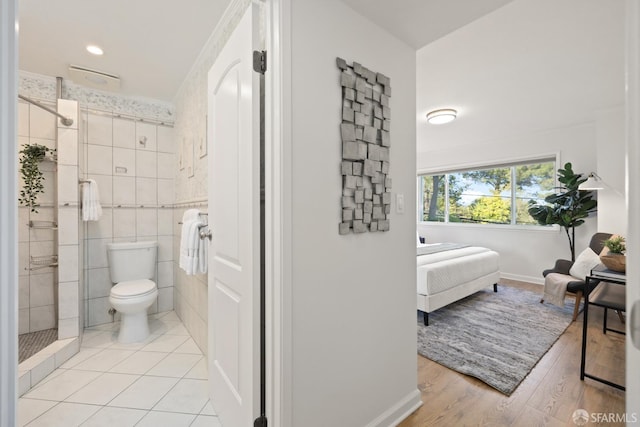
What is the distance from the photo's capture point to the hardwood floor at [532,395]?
1.58 meters

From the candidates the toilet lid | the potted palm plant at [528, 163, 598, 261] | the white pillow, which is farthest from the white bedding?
the toilet lid

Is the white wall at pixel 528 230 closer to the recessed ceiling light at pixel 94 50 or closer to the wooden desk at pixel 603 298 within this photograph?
the wooden desk at pixel 603 298

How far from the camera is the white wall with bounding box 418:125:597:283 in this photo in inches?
155

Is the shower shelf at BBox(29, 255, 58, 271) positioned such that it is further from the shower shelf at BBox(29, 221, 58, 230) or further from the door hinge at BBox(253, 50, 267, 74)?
the door hinge at BBox(253, 50, 267, 74)

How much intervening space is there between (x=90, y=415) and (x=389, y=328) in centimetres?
179

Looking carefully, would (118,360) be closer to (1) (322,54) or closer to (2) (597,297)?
(1) (322,54)

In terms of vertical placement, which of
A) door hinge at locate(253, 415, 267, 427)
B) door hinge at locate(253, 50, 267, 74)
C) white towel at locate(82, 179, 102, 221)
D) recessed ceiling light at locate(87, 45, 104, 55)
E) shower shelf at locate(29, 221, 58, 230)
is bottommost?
door hinge at locate(253, 415, 267, 427)

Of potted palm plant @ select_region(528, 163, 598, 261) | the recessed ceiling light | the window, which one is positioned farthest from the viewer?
the window

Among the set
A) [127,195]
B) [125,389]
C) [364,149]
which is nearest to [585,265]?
[364,149]

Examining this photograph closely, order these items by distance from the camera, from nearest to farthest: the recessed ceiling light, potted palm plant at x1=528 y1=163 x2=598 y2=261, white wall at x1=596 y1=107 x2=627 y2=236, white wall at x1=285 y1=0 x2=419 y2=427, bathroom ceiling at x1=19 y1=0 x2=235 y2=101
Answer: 1. white wall at x1=285 y1=0 x2=419 y2=427
2. bathroom ceiling at x1=19 y1=0 x2=235 y2=101
3. the recessed ceiling light
4. white wall at x1=596 y1=107 x2=627 y2=236
5. potted palm plant at x1=528 y1=163 x2=598 y2=261

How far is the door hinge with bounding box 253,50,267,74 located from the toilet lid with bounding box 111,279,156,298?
2146mm

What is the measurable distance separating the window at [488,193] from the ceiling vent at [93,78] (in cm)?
557

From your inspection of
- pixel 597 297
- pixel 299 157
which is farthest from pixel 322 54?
pixel 597 297

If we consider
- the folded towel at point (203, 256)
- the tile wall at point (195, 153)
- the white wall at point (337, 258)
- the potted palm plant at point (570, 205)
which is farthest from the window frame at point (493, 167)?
the folded towel at point (203, 256)
